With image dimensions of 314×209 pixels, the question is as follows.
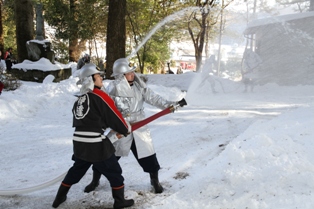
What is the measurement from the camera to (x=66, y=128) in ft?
22.1

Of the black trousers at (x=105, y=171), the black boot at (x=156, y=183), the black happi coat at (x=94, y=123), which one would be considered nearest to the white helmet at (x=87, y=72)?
the black happi coat at (x=94, y=123)

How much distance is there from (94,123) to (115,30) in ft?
31.0

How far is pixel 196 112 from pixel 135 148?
195 inches

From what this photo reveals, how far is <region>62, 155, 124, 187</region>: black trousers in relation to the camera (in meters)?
3.02

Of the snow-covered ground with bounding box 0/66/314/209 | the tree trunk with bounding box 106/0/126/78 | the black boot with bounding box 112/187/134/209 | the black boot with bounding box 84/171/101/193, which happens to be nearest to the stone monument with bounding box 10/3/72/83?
the tree trunk with bounding box 106/0/126/78

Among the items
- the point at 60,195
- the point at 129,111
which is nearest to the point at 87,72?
the point at 129,111

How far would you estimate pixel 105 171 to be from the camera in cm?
304

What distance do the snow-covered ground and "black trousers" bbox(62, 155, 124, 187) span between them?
328mm

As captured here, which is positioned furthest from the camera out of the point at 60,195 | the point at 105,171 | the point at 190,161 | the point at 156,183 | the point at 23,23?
the point at 23,23

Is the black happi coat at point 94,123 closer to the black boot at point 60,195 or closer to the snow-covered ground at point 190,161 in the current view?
the black boot at point 60,195

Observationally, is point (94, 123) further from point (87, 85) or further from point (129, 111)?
point (129, 111)

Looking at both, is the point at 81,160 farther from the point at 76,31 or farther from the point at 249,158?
the point at 76,31

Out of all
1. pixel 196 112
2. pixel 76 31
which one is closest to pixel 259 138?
pixel 196 112

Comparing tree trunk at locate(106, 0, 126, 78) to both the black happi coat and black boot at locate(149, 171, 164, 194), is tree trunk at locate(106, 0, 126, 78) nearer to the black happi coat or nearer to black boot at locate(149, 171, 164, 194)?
black boot at locate(149, 171, 164, 194)
